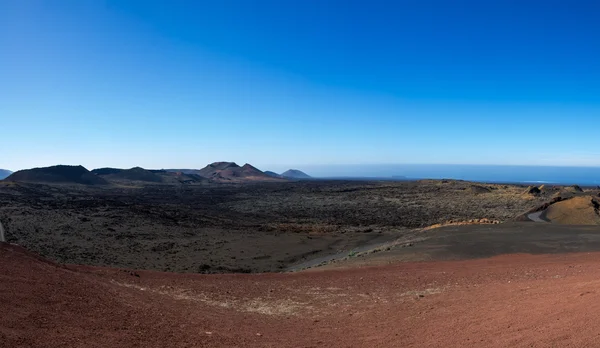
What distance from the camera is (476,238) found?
64.4ft

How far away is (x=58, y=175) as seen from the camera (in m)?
92.7

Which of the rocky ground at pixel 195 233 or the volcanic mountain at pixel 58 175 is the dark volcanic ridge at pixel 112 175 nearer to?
A: the volcanic mountain at pixel 58 175

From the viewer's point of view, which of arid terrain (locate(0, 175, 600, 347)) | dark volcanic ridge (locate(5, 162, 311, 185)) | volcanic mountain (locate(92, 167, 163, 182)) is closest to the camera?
arid terrain (locate(0, 175, 600, 347))

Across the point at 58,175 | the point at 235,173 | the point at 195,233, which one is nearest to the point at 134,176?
the point at 58,175

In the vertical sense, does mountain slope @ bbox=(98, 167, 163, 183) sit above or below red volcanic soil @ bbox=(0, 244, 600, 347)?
above

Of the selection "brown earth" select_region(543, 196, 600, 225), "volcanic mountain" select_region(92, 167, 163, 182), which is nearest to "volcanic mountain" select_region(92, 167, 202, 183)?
"volcanic mountain" select_region(92, 167, 163, 182)

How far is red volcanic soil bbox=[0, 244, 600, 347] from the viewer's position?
6.29 m

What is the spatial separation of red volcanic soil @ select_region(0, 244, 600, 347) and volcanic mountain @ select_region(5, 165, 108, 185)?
89.6m

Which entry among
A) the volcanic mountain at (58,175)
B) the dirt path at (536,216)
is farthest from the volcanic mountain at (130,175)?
the dirt path at (536,216)

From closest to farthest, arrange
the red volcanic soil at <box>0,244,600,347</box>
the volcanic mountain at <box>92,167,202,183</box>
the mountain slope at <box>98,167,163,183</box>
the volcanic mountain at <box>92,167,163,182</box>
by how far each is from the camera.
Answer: the red volcanic soil at <box>0,244,600,347</box>, the volcanic mountain at <box>92,167,202,183</box>, the mountain slope at <box>98,167,163,183</box>, the volcanic mountain at <box>92,167,163,182</box>

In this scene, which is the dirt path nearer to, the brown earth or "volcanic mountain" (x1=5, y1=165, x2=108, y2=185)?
the brown earth

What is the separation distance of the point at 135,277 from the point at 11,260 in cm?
389

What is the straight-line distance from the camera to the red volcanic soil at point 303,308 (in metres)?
6.29

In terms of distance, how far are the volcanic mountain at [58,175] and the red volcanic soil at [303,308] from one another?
294 ft
